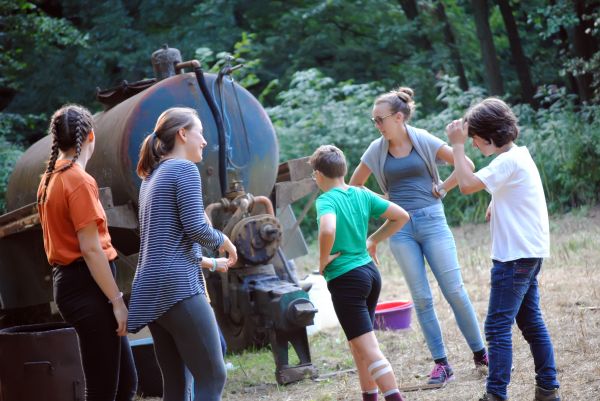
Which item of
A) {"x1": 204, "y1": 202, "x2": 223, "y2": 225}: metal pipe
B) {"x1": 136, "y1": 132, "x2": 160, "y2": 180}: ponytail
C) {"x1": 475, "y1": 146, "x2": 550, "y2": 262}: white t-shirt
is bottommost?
{"x1": 475, "y1": 146, "x2": 550, "y2": 262}: white t-shirt

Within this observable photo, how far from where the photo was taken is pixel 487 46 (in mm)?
15156

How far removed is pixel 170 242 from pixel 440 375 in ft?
7.42

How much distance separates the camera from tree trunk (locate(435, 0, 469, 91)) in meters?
16.8

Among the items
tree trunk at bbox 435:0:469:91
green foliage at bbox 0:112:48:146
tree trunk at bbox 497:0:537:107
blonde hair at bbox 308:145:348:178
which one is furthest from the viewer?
tree trunk at bbox 435:0:469:91

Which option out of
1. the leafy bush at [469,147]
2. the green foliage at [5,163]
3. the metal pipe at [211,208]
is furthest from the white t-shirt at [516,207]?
the green foliage at [5,163]

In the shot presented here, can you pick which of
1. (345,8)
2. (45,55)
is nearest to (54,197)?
(45,55)

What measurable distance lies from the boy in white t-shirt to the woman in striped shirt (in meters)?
1.41

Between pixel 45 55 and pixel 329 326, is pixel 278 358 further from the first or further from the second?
pixel 45 55

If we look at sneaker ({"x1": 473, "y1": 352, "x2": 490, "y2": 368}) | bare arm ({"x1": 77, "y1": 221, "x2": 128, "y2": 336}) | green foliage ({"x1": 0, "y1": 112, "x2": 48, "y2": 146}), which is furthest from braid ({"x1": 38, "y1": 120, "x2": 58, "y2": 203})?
green foliage ({"x1": 0, "y1": 112, "x2": 48, "y2": 146})

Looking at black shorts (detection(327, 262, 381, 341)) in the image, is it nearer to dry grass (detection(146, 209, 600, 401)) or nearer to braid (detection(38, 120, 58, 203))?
dry grass (detection(146, 209, 600, 401))

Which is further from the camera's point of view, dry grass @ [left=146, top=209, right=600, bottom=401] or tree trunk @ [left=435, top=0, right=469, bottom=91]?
tree trunk @ [left=435, top=0, right=469, bottom=91]

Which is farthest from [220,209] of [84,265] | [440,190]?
[84,265]

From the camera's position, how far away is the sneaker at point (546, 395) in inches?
169

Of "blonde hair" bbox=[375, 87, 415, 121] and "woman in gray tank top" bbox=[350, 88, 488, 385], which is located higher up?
"blonde hair" bbox=[375, 87, 415, 121]
